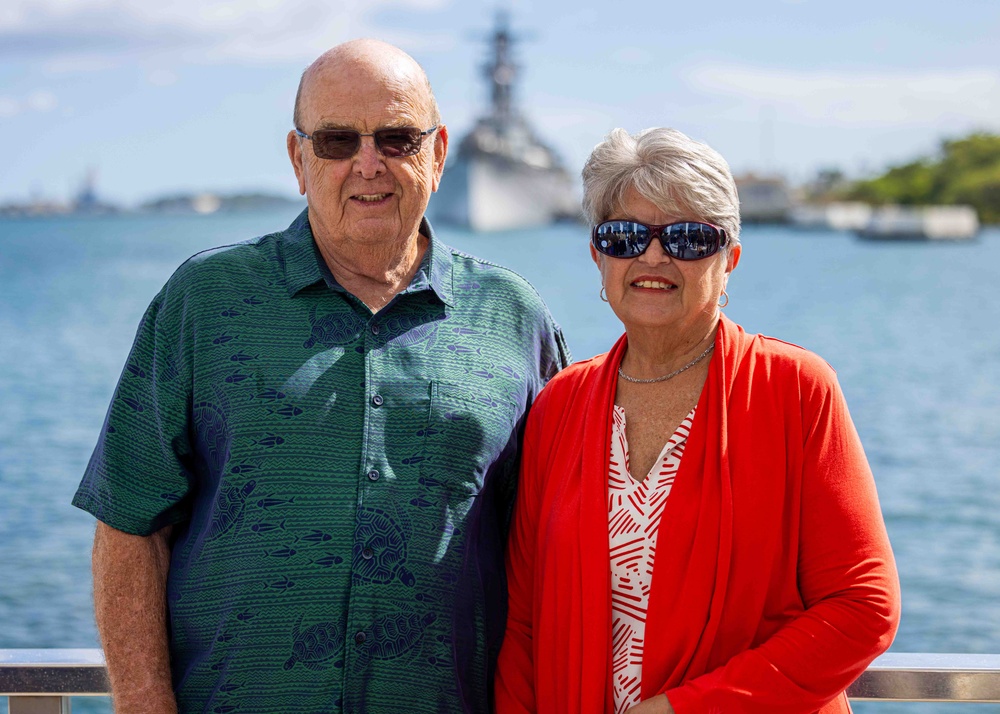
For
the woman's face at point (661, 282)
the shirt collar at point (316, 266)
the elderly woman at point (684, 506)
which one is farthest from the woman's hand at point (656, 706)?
the shirt collar at point (316, 266)

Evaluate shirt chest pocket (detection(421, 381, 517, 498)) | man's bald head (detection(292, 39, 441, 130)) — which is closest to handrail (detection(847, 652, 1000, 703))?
shirt chest pocket (detection(421, 381, 517, 498))

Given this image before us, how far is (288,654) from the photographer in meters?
2.45

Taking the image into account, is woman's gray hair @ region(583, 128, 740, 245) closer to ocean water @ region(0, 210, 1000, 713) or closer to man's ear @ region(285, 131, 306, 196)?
ocean water @ region(0, 210, 1000, 713)

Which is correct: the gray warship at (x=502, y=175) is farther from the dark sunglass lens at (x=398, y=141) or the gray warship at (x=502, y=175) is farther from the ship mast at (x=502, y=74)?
the dark sunglass lens at (x=398, y=141)

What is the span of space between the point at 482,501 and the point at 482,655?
380 millimetres

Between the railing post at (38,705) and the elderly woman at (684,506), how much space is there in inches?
Result: 42.5

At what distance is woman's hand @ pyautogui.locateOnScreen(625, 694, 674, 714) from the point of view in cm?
225

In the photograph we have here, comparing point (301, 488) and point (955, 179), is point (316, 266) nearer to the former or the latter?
point (301, 488)

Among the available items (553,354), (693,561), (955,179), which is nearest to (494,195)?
(955,179)

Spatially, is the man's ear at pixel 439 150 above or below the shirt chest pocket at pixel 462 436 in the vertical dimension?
above

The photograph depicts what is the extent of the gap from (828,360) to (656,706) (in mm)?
38439

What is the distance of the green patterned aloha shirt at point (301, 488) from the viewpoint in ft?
8.05

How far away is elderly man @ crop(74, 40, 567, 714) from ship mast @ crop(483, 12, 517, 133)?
302 feet

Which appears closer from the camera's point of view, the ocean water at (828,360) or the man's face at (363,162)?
the man's face at (363,162)
